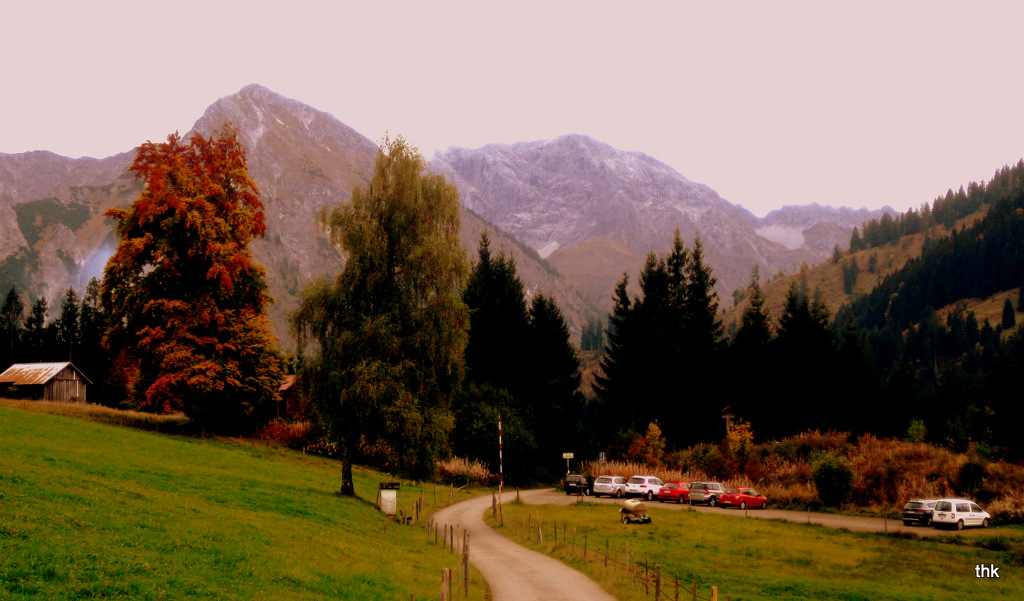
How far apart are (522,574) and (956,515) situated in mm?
23827

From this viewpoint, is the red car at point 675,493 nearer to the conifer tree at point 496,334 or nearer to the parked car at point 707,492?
the parked car at point 707,492

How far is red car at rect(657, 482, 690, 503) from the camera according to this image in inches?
2000

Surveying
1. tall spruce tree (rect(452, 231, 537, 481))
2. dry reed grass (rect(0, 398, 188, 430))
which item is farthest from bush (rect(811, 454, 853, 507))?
dry reed grass (rect(0, 398, 188, 430))

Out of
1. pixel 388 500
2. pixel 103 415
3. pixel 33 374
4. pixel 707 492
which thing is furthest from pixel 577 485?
pixel 33 374

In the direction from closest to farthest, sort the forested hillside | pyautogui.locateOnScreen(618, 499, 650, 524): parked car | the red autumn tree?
pyautogui.locateOnScreen(618, 499, 650, 524): parked car
the red autumn tree
the forested hillside

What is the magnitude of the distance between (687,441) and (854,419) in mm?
18475

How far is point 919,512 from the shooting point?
115 ft

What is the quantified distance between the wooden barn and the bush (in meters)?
66.4

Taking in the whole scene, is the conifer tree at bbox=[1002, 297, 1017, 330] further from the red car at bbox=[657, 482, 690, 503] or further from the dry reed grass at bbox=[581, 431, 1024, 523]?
the red car at bbox=[657, 482, 690, 503]

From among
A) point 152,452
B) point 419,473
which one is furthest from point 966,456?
point 152,452

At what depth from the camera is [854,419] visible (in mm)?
73188

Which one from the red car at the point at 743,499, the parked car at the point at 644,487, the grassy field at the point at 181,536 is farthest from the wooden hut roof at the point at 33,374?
the red car at the point at 743,499

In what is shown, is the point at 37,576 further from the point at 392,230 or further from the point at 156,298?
the point at 156,298

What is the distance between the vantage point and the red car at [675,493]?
5081 centimetres
